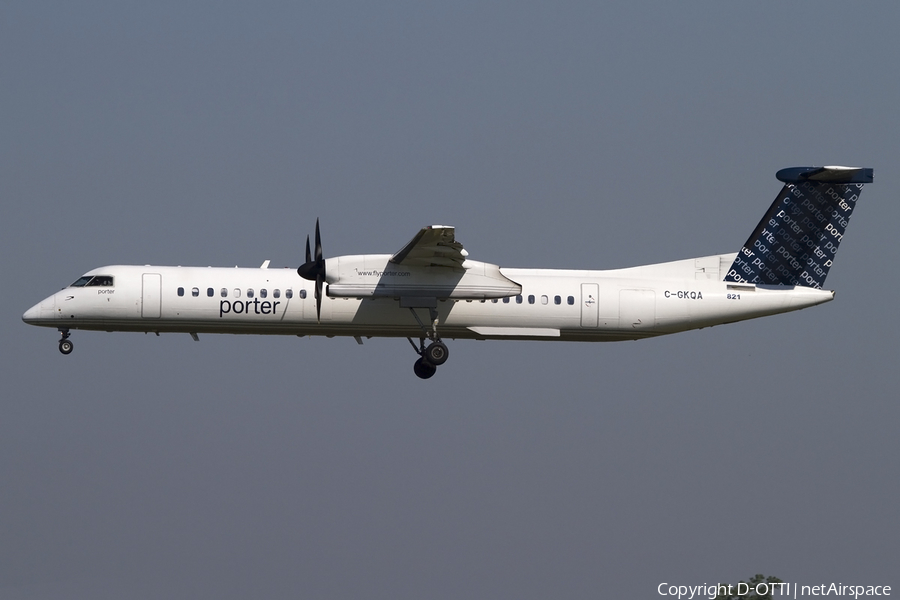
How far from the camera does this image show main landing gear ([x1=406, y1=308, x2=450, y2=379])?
29.5m

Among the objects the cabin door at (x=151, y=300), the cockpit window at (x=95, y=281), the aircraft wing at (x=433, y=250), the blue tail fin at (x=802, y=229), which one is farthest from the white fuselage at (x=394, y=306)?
the aircraft wing at (x=433, y=250)

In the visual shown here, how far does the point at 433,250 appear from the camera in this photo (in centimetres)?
2806

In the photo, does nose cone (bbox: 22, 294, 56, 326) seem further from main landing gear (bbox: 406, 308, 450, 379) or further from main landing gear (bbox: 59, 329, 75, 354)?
main landing gear (bbox: 406, 308, 450, 379)

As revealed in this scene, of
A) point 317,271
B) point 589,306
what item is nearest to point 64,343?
point 317,271

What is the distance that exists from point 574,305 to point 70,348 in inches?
484

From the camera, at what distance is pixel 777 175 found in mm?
31766

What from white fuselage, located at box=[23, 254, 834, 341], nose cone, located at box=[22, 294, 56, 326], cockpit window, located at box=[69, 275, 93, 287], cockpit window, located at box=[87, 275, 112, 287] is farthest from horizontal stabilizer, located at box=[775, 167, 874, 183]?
nose cone, located at box=[22, 294, 56, 326]

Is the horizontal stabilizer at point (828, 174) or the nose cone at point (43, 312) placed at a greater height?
the horizontal stabilizer at point (828, 174)

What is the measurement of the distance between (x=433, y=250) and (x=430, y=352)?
294 centimetres

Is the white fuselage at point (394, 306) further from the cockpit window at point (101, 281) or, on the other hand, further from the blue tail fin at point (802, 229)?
the blue tail fin at point (802, 229)

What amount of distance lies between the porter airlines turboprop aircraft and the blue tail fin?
4 cm

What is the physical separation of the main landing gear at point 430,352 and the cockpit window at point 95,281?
23.8 ft

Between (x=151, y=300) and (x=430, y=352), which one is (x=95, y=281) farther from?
(x=430, y=352)

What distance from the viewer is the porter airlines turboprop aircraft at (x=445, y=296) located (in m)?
28.7
